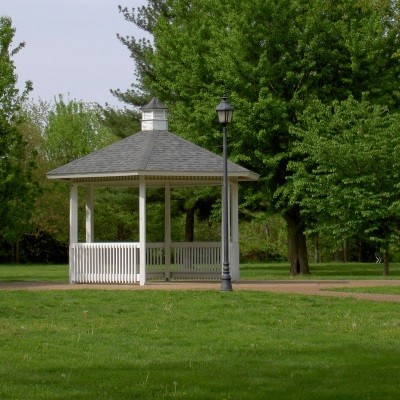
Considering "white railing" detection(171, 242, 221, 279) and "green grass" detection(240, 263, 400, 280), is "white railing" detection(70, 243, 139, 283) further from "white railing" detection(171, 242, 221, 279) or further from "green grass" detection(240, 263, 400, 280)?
"green grass" detection(240, 263, 400, 280)

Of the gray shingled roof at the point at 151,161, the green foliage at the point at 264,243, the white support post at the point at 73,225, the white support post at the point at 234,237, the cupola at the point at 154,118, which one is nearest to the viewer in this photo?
the gray shingled roof at the point at 151,161

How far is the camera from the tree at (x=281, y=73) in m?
37.2

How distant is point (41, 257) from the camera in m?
62.3

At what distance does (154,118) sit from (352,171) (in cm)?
805

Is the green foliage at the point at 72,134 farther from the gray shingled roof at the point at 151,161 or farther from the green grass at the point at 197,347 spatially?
the green grass at the point at 197,347

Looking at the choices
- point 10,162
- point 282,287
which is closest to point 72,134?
point 10,162

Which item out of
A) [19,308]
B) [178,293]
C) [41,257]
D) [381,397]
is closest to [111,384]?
[381,397]

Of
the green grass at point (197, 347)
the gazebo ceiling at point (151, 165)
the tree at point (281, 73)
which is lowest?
the green grass at point (197, 347)

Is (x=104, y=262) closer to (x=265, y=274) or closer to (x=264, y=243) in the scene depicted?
(x=265, y=274)

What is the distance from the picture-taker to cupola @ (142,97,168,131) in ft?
101

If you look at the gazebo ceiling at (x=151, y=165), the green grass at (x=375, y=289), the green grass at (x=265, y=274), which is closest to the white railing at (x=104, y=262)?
the gazebo ceiling at (x=151, y=165)

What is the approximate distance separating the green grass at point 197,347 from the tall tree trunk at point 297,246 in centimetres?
1736

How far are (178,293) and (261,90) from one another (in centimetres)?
1491

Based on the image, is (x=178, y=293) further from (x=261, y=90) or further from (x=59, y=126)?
(x=59, y=126)
